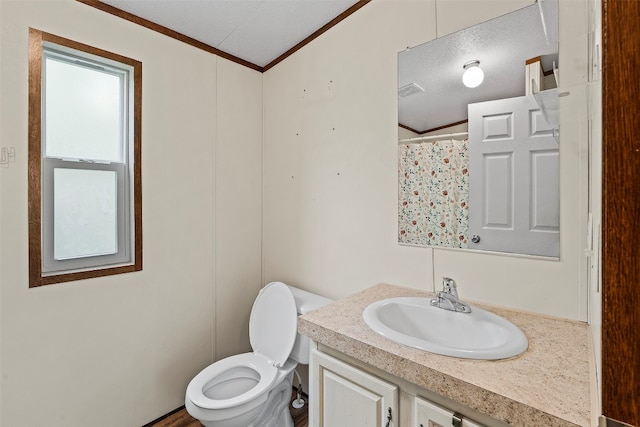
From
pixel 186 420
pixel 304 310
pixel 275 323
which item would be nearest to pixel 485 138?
pixel 304 310

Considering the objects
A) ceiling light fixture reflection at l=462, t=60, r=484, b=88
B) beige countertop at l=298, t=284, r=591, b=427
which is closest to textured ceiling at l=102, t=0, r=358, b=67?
ceiling light fixture reflection at l=462, t=60, r=484, b=88

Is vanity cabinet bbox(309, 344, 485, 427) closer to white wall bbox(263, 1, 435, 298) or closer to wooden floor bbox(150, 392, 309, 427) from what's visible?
white wall bbox(263, 1, 435, 298)

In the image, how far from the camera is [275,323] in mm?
1781

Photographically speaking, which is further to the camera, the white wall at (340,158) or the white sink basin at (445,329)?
the white wall at (340,158)

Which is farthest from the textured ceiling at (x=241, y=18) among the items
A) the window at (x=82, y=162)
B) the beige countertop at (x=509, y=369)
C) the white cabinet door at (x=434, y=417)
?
the white cabinet door at (x=434, y=417)

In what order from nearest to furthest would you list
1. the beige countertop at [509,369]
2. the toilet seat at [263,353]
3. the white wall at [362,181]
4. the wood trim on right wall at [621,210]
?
the wood trim on right wall at [621,210]
the beige countertop at [509,369]
the white wall at [362,181]
the toilet seat at [263,353]

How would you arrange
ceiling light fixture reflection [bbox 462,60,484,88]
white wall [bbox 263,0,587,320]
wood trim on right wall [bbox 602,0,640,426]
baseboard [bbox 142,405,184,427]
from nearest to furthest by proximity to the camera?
wood trim on right wall [bbox 602,0,640,426] < white wall [bbox 263,0,587,320] < ceiling light fixture reflection [bbox 462,60,484,88] < baseboard [bbox 142,405,184,427]

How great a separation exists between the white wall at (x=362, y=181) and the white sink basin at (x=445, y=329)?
213 mm

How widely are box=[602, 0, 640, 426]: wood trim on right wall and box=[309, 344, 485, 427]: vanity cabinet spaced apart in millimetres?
467

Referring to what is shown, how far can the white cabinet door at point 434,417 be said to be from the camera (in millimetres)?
743

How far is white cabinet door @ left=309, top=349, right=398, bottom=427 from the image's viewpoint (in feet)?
2.95

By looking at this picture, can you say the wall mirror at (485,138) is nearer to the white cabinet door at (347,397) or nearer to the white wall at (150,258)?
the white cabinet door at (347,397)

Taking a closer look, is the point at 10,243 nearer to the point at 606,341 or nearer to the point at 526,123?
the point at 606,341

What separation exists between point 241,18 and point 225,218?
1.22 meters
